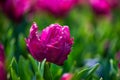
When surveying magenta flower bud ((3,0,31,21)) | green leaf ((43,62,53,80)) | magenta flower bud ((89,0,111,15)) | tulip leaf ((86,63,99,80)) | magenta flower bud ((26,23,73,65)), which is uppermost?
magenta flower bud ((89,0,111,15))

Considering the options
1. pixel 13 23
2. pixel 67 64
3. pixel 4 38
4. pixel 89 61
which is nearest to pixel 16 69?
pixel 67 64

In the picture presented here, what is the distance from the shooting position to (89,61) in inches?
72.5

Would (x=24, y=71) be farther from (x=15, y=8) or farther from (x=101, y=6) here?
(x=101, y=6)

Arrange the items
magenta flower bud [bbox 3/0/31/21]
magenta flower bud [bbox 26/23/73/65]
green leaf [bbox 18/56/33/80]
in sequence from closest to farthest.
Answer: magenta flower bud [bbox 26/23/73/65]
green leaf [bbox 18/56/33/80]
magenta flower bud [bbox 3/0/31/21]

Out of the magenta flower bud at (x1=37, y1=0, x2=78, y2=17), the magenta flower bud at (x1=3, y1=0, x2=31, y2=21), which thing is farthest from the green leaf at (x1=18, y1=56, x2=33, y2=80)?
the magenta flower bud at (x1=37, y1=0, x2=78, y2=17)

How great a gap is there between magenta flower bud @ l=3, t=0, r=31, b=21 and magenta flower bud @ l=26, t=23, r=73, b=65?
0.93 m

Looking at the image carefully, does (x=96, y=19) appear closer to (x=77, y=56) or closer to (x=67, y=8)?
(x=67, y=8)

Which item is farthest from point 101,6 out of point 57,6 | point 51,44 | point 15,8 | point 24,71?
point 51,44

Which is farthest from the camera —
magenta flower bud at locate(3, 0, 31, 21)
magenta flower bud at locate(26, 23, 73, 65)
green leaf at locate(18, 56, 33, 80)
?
magenta flower bud at locate(3, 0, 31, 21)

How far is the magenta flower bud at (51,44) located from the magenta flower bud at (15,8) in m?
0.93

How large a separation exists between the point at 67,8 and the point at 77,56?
628 mm

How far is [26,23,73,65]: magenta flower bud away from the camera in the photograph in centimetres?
132

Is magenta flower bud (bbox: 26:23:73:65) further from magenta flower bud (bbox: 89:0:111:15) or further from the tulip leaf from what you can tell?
magenta flower bud (bbox: 89:0:111:15)

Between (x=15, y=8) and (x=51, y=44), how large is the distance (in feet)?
3.28
